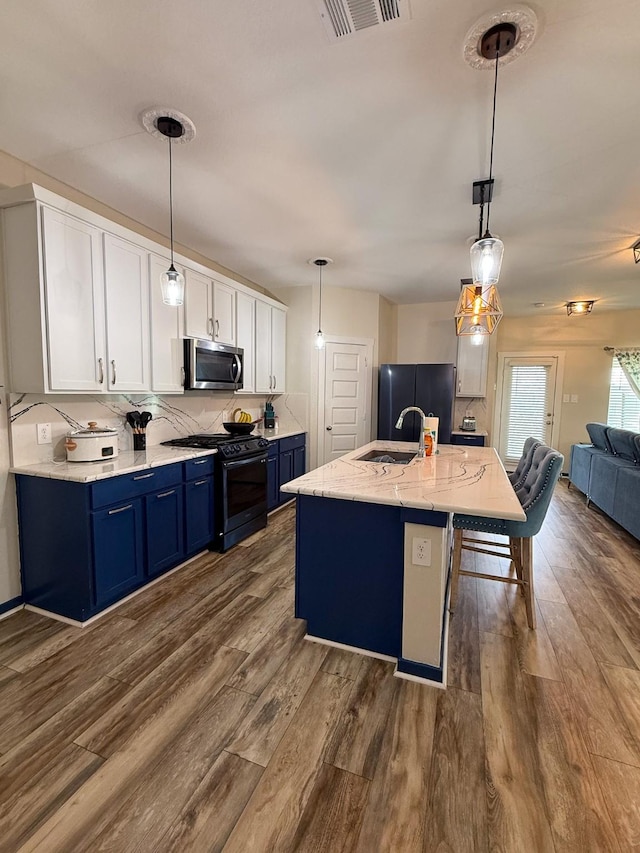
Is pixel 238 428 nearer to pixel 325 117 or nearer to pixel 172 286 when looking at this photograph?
pixel 172 286

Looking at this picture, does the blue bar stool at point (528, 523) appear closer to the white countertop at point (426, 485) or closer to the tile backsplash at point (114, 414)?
the white countertop at point (426, 485)

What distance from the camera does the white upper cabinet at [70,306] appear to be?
2.20m

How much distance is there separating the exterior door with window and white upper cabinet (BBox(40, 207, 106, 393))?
5982mm

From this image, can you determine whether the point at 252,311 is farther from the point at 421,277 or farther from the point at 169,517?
the point at 169,517

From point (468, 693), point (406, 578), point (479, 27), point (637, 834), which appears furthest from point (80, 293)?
point (637, 834)

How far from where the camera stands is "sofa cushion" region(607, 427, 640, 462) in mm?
3899

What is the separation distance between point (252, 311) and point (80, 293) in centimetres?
197

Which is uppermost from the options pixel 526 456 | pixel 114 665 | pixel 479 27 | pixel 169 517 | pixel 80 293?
pixel 479 27

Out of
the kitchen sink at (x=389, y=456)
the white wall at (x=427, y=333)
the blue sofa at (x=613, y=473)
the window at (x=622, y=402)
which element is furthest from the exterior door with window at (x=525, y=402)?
the kitchen sink at (x=389, y=456)

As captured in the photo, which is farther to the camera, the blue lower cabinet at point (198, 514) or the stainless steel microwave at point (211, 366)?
the stainless steel microwave at point (211, 366)

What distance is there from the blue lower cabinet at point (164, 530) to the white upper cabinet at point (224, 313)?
1.57m

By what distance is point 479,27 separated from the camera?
1353 mm

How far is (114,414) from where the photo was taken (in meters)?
2.95

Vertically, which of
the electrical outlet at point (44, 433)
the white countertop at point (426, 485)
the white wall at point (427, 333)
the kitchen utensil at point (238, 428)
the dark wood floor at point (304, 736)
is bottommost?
the dark wood floor at point (304, 736)
